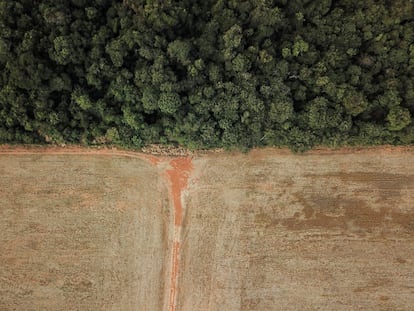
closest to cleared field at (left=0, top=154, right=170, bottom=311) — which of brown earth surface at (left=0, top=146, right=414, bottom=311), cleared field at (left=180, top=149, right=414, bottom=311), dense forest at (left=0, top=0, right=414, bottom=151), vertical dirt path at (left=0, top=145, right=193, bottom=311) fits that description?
brown earth surface at (left=0, top=146, right=414, bottom=311)

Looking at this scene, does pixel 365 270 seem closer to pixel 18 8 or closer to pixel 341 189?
pixel 341 189

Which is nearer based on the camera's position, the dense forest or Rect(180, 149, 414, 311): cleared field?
the dense forest

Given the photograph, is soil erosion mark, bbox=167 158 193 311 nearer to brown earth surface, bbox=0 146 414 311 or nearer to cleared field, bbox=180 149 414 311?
brown earth surface, bbox=0 146 414 311

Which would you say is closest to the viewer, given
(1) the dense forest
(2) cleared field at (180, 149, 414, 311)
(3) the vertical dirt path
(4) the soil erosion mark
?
(1) the dense forest

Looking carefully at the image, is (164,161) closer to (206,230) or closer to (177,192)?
(177,192)

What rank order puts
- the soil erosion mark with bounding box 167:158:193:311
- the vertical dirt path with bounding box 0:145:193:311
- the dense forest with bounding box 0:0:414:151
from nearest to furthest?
1. the dense forest with bounding box 0:0:414:151
2. the soil erosion mark with bounding box 167:158:193:311
3. the vertical dirt path with bounding box 0:145:193:311

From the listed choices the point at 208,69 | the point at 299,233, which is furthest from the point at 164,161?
the point at 299,233

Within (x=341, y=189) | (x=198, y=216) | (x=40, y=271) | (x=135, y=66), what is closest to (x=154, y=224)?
(x=198, y=216)
